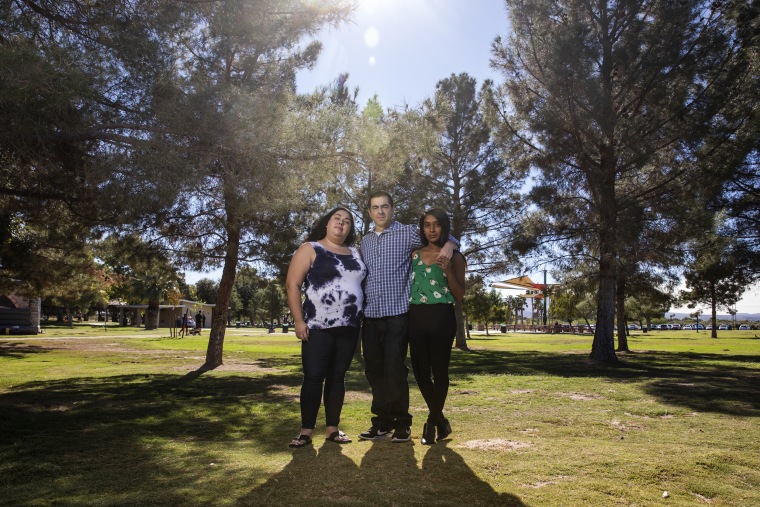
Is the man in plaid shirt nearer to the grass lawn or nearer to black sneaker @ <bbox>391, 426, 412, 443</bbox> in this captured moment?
black sneaker @ <bbox>391, 426, 412, 443</bbox>

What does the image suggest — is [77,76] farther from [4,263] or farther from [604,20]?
[4,263]

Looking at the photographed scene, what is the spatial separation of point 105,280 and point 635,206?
757 inches

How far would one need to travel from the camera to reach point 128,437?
14.7 ft

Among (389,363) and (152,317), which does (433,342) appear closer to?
(389,363)

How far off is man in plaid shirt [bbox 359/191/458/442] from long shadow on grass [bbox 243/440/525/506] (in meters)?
0.37

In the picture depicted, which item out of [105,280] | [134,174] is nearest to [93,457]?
[134,174]

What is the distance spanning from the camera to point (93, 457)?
3.74 m

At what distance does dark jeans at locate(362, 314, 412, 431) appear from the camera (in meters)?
3.99

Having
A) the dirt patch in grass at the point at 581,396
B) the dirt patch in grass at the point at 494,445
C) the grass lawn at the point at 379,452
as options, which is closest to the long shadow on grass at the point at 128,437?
the grass lawn at the point at 379,452

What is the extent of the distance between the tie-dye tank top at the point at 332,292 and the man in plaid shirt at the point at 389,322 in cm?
11

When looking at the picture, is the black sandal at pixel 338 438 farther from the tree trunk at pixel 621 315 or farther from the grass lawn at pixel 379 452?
the tree trunk at pixel 621 315

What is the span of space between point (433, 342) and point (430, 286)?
0.40 meters

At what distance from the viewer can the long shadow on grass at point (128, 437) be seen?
9.67 ft

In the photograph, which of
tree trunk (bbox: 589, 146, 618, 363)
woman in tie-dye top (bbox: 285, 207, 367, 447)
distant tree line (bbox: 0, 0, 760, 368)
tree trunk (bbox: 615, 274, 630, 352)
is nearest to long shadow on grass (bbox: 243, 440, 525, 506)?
woman in tie-dye top (bbox: 285, 207, 367, 447)
